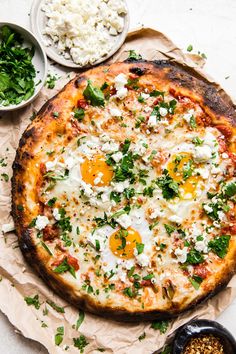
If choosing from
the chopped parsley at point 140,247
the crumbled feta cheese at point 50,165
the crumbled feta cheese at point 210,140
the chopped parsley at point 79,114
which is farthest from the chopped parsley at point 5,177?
the crumbled feta cheese at point 210,140

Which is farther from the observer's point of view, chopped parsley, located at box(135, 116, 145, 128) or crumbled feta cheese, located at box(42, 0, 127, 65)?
crumbled feta cheese, located at box(42, 0, 127, 65)

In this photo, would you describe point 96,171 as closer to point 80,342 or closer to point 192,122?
point 192,122

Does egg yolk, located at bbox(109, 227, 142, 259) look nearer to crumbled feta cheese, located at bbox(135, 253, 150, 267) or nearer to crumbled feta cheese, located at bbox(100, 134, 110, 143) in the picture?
crumbled feta cheese, located at bbox(135, 253, 150, 267)

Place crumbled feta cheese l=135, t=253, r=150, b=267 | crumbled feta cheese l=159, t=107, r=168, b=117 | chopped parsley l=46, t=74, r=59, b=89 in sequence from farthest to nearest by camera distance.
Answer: chopped parsley l=46, t=74, r=59, b=89, crumbled feta cheese l=159, t=107, r=168, b=117, crumbled feta cheese l=135, t=253, r=150, b=267

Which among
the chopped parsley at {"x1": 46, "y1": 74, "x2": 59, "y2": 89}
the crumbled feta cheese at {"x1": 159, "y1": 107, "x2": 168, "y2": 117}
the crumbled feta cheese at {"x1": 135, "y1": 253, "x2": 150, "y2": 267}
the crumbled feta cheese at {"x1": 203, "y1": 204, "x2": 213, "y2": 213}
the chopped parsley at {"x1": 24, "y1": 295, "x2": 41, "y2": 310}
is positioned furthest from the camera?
the chopped parsley at {"x1": 46, "y1": 74, "x2": 59, "y2": 89}

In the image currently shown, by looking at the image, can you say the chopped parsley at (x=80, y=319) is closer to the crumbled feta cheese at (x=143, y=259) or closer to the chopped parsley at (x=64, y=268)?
the chopped parsley at (x=64, y=268)

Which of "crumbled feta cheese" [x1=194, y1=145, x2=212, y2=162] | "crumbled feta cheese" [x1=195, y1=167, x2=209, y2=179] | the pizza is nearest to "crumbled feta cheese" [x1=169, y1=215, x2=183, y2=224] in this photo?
the pizza

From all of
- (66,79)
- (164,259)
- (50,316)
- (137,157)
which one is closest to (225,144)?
(137,157)

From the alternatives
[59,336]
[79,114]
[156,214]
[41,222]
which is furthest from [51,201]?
[59,336]
